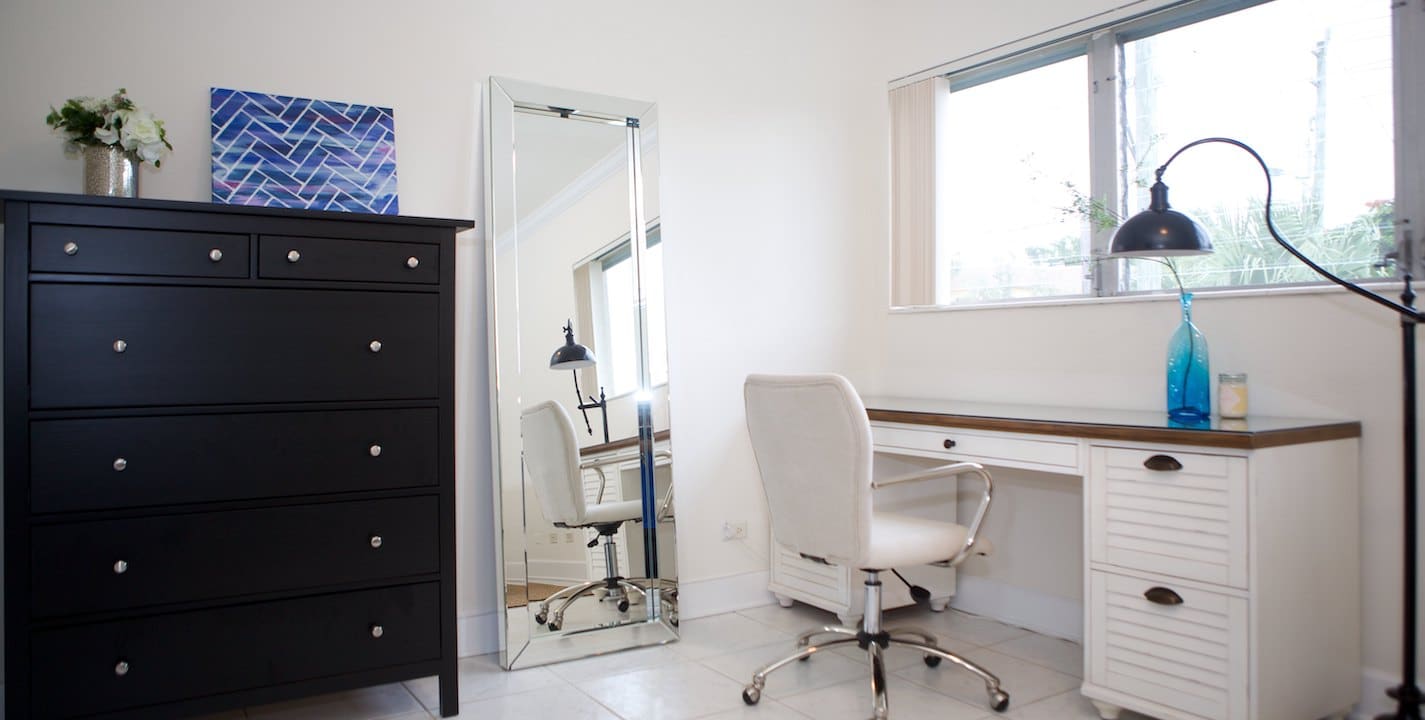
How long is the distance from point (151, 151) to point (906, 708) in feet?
8.48

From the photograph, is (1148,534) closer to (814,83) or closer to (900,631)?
(900,631)

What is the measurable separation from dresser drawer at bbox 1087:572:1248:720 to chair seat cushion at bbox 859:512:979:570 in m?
0.39

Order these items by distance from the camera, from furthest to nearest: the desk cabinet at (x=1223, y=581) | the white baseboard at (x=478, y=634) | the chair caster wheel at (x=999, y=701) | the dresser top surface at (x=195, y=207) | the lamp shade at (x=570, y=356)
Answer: the lamp shade at (x=570, y=356) → the white baseboard at (x=478, y=634) → the chair caster wheel at (x=999, y=701) → the desk cabinet at (x=1223, y=581) → the dresser top surface at (x=195, y=207)

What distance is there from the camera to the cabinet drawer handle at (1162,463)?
7.93 feet

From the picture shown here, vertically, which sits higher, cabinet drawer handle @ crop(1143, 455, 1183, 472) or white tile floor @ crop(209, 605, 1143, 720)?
cabinet drawer handle @ crop(1143, 455, 1183, 472)

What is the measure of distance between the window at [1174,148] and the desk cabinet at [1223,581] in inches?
28.8

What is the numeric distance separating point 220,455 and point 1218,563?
2.51 m

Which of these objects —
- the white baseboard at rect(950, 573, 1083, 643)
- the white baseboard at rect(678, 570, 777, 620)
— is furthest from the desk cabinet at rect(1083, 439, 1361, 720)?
the white baseboard at rect(678, 570, 777, 620)

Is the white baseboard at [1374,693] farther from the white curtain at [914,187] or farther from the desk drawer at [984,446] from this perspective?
the white curtain at [914,187]

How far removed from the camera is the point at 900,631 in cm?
299

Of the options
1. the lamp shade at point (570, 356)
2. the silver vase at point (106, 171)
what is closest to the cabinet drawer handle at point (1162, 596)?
the lamp shade at point (570, 356)

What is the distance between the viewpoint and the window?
273 cm

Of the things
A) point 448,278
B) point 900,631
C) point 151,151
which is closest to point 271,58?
point 151,151

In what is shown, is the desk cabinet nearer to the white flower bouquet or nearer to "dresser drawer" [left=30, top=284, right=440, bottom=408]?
"dresser drawer" [left=30, top=284, right=440, bottom=408]
